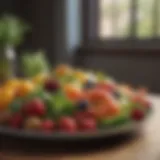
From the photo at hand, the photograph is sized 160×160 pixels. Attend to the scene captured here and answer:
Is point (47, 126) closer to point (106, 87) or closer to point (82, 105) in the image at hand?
point (82, 105)

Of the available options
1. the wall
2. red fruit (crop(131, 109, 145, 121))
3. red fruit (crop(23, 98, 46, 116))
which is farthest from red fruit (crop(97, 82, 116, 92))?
the wall

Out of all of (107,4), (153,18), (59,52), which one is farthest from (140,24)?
(59,52)

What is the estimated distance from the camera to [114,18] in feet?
8.29

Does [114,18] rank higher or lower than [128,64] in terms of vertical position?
higher

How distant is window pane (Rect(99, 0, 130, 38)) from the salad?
1543 millimetres

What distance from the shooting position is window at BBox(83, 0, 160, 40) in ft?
7.52

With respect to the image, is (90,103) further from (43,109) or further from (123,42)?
(123,42)

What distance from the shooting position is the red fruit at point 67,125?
73 centimetres

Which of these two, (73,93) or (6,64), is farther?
(6,64)

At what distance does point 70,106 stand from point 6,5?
206 cm

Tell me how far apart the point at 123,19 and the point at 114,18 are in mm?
86

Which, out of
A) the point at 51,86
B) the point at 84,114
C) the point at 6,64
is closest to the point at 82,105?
the point at 84,114

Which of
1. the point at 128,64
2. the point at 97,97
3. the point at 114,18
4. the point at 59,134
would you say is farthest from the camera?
the point at 114,18

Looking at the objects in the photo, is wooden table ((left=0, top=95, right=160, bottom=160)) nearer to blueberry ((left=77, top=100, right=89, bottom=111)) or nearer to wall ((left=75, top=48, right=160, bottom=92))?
blueberry ((left=77, top=100, right=89, bottom=111))
